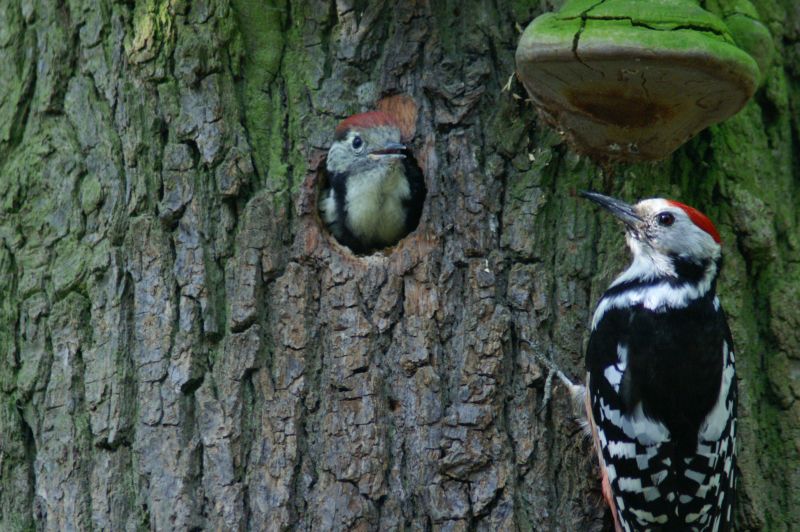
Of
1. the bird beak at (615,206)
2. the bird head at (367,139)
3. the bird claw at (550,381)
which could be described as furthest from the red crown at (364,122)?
the bird claw at (550,381)

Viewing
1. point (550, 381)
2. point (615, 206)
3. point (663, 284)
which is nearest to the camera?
point (550, 381)

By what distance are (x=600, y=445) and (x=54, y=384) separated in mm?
2131

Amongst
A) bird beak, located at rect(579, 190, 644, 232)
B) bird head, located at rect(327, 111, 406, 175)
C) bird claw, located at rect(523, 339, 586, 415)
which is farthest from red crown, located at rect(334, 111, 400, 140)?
bird claw, located at rect(523, 339, 586, 415)

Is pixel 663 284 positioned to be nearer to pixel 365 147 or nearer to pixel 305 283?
pixel 365 147

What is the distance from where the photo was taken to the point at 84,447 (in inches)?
153

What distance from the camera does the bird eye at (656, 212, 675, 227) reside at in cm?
405

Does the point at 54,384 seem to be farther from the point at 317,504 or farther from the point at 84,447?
the point at 317,504

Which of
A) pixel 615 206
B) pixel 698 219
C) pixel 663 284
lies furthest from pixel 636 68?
pixel 663 284

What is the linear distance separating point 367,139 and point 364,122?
0.30 feet

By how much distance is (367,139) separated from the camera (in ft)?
13.7

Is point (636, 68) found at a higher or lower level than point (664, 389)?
higher

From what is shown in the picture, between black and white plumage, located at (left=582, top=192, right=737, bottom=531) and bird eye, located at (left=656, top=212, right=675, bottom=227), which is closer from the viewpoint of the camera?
black and white plumage, located at (left=582, top=192, right=737, bottom=531)

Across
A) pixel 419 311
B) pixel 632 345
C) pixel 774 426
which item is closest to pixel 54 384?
pixel 419 311

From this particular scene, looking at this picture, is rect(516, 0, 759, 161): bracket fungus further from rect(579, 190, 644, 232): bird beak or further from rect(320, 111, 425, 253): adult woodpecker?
rect(320, 111, 425, 253): adult woodpecker
